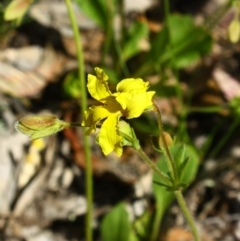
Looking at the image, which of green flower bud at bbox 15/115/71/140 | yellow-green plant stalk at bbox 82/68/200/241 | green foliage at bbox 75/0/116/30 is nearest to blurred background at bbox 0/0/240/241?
green foliage at bbox 75/0/116/30

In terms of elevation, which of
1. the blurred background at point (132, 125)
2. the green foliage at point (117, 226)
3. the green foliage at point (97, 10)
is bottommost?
the green foliage at point (117, 226)

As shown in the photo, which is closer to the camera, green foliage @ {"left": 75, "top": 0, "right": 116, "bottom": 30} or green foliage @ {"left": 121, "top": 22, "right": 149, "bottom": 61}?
green foliage @ {"left": 75, "top": 0, "right": 116, "bottom": 30}

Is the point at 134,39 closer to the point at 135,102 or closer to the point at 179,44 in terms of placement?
the point at 179,44

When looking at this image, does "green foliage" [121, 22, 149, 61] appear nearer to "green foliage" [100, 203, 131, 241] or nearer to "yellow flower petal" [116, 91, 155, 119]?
"green foliage" [100, 203, 131, 241]

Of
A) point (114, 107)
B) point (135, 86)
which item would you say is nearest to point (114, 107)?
point (114, 107)

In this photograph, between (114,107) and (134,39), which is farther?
(134,39)

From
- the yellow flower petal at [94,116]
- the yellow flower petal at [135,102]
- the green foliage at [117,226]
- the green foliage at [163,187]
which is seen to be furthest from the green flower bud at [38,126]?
the green foliage at [117,226]

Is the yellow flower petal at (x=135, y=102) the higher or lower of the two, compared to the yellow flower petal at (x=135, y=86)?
lower

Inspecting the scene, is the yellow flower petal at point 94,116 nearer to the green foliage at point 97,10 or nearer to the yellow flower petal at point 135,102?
the yellow flower petal at point 135,102
